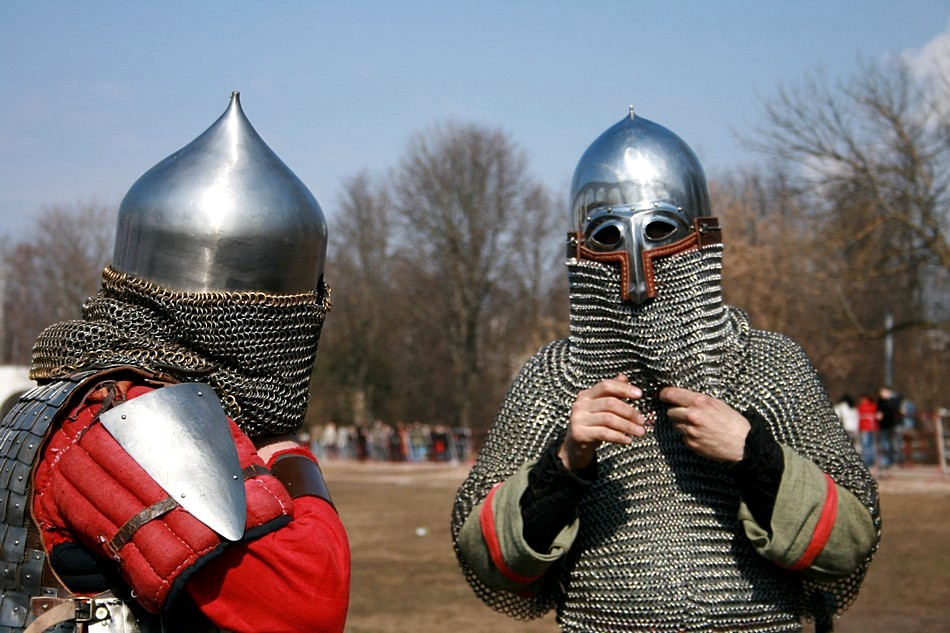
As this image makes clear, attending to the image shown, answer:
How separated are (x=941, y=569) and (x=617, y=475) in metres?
6.76

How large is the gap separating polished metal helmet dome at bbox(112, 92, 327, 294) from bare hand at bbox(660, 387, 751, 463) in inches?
41.9

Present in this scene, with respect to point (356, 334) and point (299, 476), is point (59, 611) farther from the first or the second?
point (356, 334)

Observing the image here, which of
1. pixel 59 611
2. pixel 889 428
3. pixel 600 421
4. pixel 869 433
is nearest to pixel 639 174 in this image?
pixel 600 421

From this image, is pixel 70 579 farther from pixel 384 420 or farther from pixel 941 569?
pixel 384 420

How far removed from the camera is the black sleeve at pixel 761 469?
2.68m

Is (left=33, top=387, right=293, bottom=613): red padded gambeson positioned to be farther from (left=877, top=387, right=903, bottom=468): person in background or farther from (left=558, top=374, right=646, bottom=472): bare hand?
(left=877, top=387, right=903, bottom=468): person in background

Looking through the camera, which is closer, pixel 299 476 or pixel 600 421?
pixel 299 476

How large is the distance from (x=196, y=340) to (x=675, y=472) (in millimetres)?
1410

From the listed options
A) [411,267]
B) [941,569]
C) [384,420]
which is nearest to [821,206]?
[941,569]

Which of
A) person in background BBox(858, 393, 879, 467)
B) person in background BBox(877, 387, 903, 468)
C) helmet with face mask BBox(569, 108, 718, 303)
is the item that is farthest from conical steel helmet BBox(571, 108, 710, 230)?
person in background BBox(877, 387, 903, 468)

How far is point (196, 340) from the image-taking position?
2.23 metres

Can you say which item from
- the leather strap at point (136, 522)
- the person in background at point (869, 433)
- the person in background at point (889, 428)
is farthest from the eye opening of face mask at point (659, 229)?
the person in background at point (889, 428)

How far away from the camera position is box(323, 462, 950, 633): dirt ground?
698cm

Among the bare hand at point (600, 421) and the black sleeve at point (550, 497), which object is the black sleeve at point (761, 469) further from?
the black sleeve at point (550, 497)
